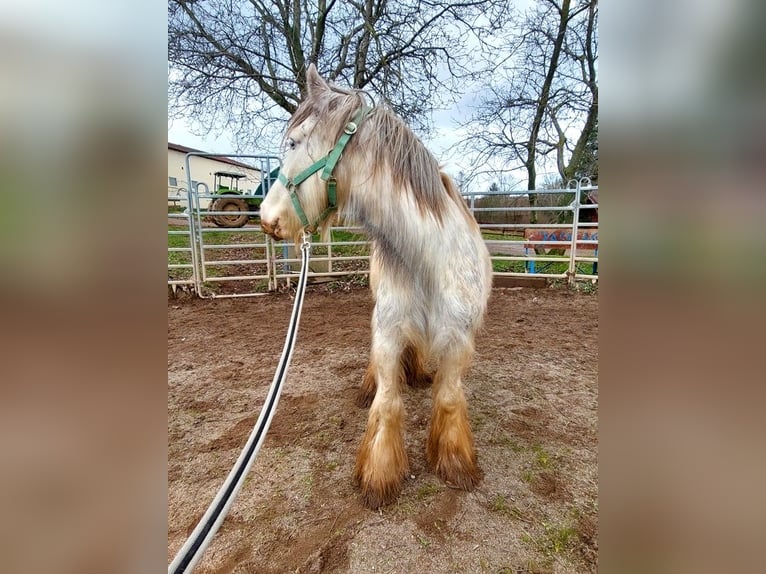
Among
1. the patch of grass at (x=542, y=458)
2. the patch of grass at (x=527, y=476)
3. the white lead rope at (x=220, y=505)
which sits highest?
the white lead rope at (x=220, y=505)

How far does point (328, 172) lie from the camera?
1.42 m

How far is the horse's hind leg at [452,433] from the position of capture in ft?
5.39

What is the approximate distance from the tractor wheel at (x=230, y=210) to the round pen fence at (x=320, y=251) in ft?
2.69

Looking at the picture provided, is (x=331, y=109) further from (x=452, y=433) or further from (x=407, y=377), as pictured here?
(x=407, y=377)

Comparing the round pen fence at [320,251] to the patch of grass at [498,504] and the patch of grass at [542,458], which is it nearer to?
the patch of grass at [542,458]

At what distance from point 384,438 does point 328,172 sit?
1.19 meters

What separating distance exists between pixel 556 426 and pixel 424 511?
3.49ft

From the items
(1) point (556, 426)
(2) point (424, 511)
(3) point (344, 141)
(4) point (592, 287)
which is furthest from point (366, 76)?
(2) point (424, 511)

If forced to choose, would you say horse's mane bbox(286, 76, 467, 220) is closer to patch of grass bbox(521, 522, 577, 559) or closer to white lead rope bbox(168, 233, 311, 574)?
white lead rope bbox(168, 233, 311, 574)

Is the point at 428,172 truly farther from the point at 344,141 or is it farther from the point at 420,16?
the point at 420,16

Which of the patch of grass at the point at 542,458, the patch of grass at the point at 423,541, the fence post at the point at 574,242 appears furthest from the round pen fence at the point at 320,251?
the patch of grass at the point at 423,541

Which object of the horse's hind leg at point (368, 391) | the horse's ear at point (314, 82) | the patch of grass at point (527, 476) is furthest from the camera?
the horse's hind leg at point (368, 391)

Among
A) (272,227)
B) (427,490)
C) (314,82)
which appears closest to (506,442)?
(427,490)

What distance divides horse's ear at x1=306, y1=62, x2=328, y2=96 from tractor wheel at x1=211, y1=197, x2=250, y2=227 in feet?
23.0
